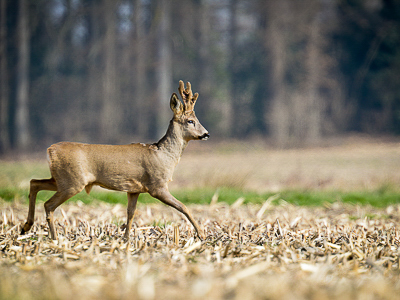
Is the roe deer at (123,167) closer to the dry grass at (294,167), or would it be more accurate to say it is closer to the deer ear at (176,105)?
the deer ear at (176,105)

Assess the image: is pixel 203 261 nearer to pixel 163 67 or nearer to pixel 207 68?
pixel 163 67

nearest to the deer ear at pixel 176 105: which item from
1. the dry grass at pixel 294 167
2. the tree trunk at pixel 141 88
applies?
the dry grass at pixel 294 167

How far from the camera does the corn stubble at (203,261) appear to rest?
3.07 metres

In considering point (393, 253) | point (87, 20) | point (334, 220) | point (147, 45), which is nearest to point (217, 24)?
point (147, 45)

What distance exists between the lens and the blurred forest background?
2631 centimetres

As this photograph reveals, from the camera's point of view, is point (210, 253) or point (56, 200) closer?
point (210, 253)

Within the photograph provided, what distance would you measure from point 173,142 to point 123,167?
0.64 metres

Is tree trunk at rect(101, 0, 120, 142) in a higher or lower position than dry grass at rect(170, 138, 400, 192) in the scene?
higher

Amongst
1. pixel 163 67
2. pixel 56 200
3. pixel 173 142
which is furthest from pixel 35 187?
pixel 163 67

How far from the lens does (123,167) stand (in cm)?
500

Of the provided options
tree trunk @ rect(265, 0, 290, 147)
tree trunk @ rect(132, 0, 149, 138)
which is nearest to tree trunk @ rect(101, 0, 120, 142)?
tree trunk @ rect(132, 0, 149, 138)

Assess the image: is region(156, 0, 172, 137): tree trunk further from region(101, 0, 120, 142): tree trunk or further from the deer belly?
the deer belly

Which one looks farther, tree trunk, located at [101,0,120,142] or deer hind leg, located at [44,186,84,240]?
tree trunk, located at [101,0,120,142]

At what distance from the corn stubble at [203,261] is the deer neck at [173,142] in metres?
0.86
